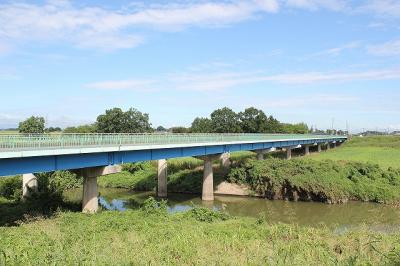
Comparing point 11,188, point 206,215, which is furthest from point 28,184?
point 206,215

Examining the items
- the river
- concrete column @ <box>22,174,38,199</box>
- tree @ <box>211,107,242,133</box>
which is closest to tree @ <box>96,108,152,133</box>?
tree @ <box>211,107,242,133</box>

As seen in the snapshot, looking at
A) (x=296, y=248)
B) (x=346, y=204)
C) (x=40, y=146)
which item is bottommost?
(x=346, y=204)

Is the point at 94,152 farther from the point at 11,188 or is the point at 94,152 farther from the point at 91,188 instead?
the point at 11,188

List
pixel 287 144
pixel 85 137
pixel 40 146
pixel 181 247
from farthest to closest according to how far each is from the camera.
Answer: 1. pixel 287 144
2. pixel 85 137
3. pixel 40 146
4. pixel 181 247

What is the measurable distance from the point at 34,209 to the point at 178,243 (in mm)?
17277

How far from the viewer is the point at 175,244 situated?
51.2 ft

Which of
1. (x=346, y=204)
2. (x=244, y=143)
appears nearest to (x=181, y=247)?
(x=346, y=204)

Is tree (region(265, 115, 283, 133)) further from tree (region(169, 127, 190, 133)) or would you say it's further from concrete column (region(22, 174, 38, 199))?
concrete column (region(22, 174, 38, 199))

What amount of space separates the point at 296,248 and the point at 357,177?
3507 centimetres

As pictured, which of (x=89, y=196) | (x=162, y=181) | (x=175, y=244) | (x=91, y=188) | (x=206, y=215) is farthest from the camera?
(x=162, y=181)

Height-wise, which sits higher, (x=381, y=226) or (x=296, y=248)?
(x=296, y=248)

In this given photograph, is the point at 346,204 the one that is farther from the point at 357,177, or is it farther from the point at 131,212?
the point at 131,212

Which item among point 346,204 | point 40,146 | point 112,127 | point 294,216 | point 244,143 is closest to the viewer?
point 40,146

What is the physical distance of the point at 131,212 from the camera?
88.8 ft
